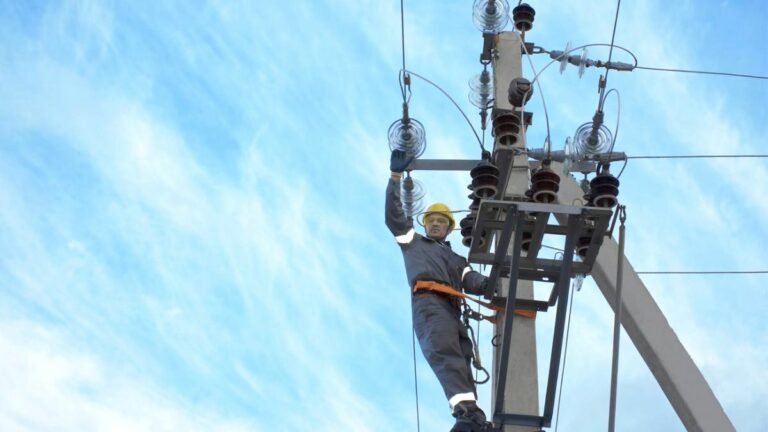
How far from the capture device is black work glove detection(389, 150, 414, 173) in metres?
7.19

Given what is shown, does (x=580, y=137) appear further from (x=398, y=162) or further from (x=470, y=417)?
(x=470, y=417)

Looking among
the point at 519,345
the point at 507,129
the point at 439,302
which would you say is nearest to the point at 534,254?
the point at 519,345

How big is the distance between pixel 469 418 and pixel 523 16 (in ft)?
11.1

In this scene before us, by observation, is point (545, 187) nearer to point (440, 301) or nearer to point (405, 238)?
point (440, 301)

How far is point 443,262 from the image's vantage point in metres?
7.08

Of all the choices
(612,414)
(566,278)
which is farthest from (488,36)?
(612,414)

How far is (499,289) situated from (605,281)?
69 centimetres

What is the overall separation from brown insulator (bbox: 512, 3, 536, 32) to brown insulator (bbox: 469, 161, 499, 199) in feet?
8.59

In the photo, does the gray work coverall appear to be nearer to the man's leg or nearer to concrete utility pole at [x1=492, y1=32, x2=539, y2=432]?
the man's leg

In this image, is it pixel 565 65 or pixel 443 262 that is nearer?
pixel 443 262

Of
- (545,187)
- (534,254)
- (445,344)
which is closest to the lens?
(545,187)

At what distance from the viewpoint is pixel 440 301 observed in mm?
6883

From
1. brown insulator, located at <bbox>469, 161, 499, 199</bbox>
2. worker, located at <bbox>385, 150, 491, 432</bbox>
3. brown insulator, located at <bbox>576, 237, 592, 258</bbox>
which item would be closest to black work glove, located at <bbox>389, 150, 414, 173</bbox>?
worker, located at <bbox>385, 150, 491, 432</bbox>

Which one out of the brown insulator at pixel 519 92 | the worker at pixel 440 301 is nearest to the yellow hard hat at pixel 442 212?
the worker at pixel 440 301
